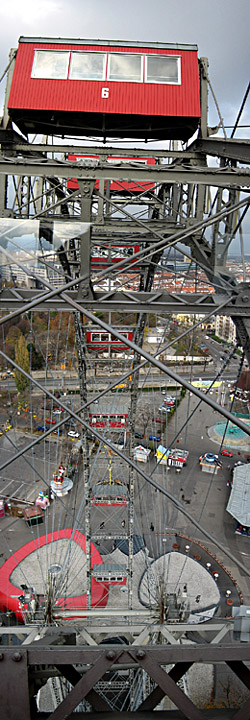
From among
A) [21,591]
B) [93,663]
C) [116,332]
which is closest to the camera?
[93,663]

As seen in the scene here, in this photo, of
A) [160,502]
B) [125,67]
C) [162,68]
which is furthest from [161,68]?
[160,502]

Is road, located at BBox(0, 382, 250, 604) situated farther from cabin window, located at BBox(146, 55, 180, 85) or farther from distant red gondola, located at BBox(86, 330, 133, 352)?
cabin window, located at BBox(146, 55, 180, 85)

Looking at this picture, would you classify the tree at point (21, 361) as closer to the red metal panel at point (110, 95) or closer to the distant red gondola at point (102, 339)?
the distant red gondola at point (102, 339)

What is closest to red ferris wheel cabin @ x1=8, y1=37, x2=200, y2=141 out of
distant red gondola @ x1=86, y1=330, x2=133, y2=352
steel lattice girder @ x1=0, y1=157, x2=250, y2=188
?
steel lattice girder @ x1=0, y1=157, x2=250, y2=188

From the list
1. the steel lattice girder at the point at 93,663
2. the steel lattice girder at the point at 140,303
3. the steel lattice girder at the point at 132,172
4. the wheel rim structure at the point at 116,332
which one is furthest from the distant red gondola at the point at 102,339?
the steel lattice girder at the point at 93,663

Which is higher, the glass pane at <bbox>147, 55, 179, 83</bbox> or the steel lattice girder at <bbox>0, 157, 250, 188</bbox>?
the glass pane at <bbox>147, 55, 179, 83</bbox>

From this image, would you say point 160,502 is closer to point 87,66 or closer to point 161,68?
point 161,68
